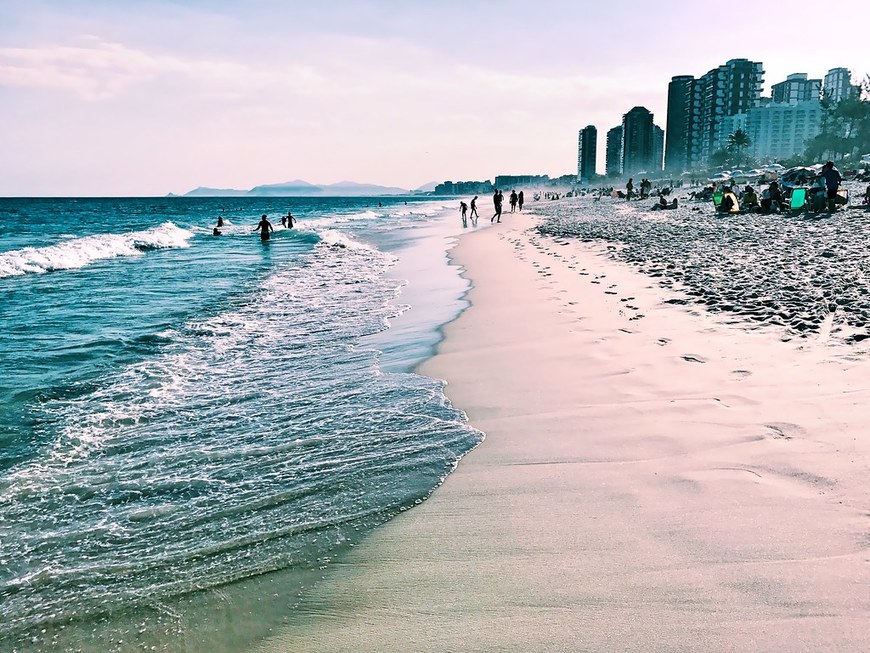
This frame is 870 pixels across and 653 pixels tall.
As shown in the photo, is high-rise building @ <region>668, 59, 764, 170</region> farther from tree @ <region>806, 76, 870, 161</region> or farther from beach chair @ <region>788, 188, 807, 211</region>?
beach chair @ <region>788, 188, 807, 211</region>

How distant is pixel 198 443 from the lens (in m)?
4.81

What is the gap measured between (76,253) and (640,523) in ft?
91.7

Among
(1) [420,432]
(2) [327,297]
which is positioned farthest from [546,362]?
A: (2) [327,297]

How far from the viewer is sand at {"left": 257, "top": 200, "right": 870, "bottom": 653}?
2307mm

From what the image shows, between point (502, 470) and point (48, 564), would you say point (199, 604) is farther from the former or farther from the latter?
point (502, 470)

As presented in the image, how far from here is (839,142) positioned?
92125 millimetres

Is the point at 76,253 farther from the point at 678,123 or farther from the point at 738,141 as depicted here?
the point at 678,123

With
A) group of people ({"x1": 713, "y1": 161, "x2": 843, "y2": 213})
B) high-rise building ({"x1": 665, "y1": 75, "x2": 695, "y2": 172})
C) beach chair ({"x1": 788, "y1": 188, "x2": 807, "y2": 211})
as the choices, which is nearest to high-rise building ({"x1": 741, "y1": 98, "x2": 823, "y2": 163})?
high-rise building ({"x1": 665, "y1": 75, "x2": 695, "y2": 172})

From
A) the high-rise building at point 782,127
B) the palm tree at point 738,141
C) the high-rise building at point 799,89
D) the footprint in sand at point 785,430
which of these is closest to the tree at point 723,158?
the palm tree at point 738,141

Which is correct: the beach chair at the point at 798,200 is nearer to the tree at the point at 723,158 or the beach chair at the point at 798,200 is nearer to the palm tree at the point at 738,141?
the palm tree at the point at 738,141

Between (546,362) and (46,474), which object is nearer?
(46,474)

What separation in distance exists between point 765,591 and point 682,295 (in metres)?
6.82

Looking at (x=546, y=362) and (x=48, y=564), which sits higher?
(x=546, y=362)

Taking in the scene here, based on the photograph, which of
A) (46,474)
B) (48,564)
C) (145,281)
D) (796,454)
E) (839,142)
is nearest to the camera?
(48,564)
